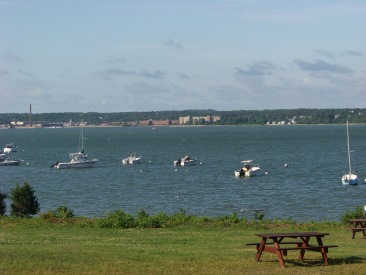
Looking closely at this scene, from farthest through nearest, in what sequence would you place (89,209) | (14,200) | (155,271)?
(89,209), (14,200), (155,271)

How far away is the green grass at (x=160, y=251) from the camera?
49.0 feet

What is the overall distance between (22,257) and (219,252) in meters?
4.49

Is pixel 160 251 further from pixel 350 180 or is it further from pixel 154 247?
pixel 350 180

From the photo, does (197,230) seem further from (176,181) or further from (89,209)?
(176,181)

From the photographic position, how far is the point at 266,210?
43000 millimetres

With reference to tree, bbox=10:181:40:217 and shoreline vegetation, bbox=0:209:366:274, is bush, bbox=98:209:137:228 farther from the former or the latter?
tree, bbox=10:181:40:217

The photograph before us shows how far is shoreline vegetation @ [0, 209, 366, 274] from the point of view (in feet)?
49.2

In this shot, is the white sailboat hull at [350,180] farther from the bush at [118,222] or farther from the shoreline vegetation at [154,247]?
the bush at [118,222]

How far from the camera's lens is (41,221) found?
81.8ft

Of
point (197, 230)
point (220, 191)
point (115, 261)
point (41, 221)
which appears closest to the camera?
point (115, 261)

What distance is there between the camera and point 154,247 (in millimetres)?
18359

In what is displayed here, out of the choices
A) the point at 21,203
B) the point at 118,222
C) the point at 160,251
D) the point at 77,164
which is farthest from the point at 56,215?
the point at 77,164

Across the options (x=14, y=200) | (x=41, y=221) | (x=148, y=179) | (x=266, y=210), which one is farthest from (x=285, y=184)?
(x=41, y=221)

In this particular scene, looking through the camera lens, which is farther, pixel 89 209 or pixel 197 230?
pixel 89 209
